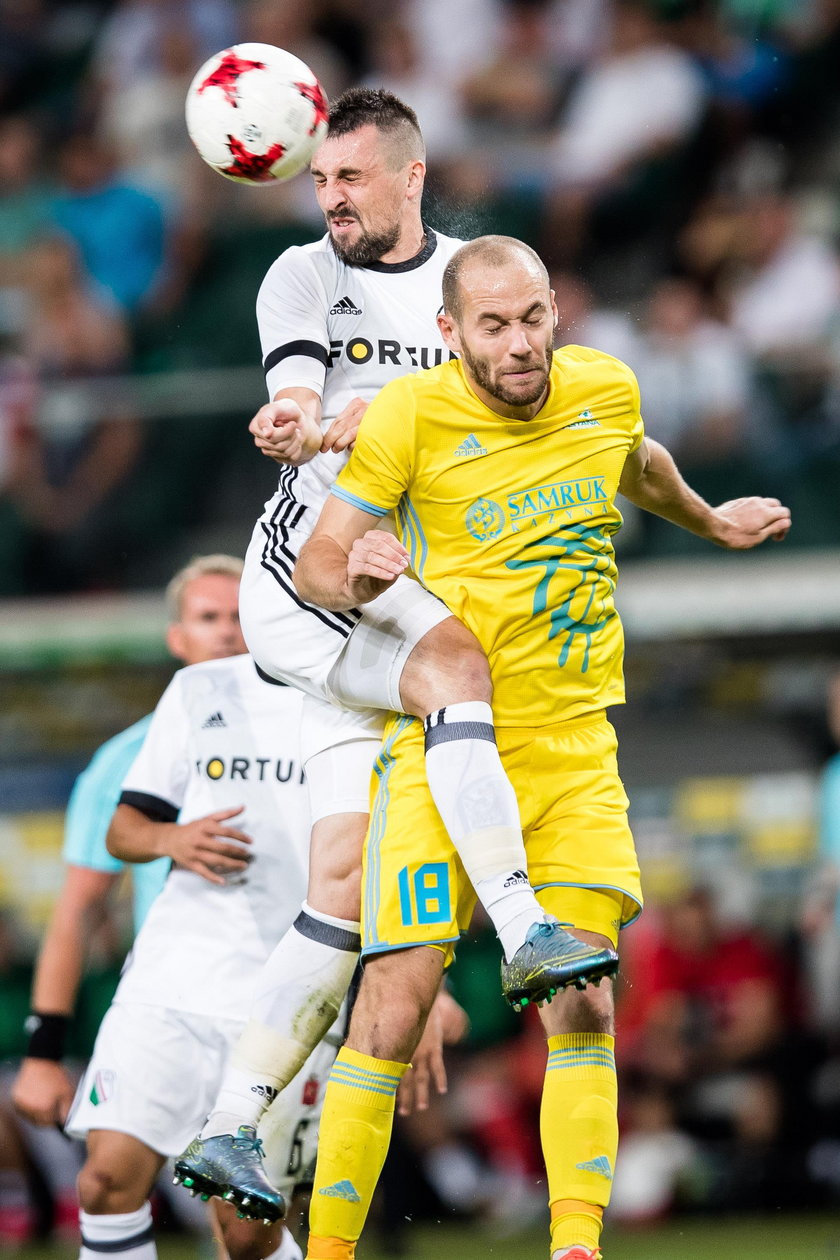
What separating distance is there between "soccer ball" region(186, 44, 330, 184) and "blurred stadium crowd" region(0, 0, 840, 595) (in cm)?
224

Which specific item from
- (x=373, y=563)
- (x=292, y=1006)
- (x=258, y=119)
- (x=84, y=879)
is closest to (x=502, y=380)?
(x=373, y=563)

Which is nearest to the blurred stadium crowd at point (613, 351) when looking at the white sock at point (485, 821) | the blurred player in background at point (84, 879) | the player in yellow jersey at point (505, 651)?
the blurred player in background at point (84, 879)

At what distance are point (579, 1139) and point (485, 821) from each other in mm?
784

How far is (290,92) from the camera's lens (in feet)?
15.0

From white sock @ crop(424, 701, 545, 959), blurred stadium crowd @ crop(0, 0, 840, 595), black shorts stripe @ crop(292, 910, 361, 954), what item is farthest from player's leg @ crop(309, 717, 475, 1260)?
blurred stadium crowd @ crop(0, 0, 840, 595)

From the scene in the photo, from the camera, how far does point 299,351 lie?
4.58 m

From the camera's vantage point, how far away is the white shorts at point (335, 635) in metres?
4.43

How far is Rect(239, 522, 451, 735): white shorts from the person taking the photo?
4430 mm

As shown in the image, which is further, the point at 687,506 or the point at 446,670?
the point at 687,506

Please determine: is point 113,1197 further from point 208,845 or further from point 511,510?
point 511,510

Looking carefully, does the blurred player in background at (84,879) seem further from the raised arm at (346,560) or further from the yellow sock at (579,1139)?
the yellow sock at (579,1139)

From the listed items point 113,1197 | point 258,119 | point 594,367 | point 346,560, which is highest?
point 258,119

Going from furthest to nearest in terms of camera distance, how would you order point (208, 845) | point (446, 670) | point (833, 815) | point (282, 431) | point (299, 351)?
point (833, 815) < point (208, 845) < point (299, 351) < point (446, 670) < point (282, 431)

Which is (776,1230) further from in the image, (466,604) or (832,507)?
(466,604)
